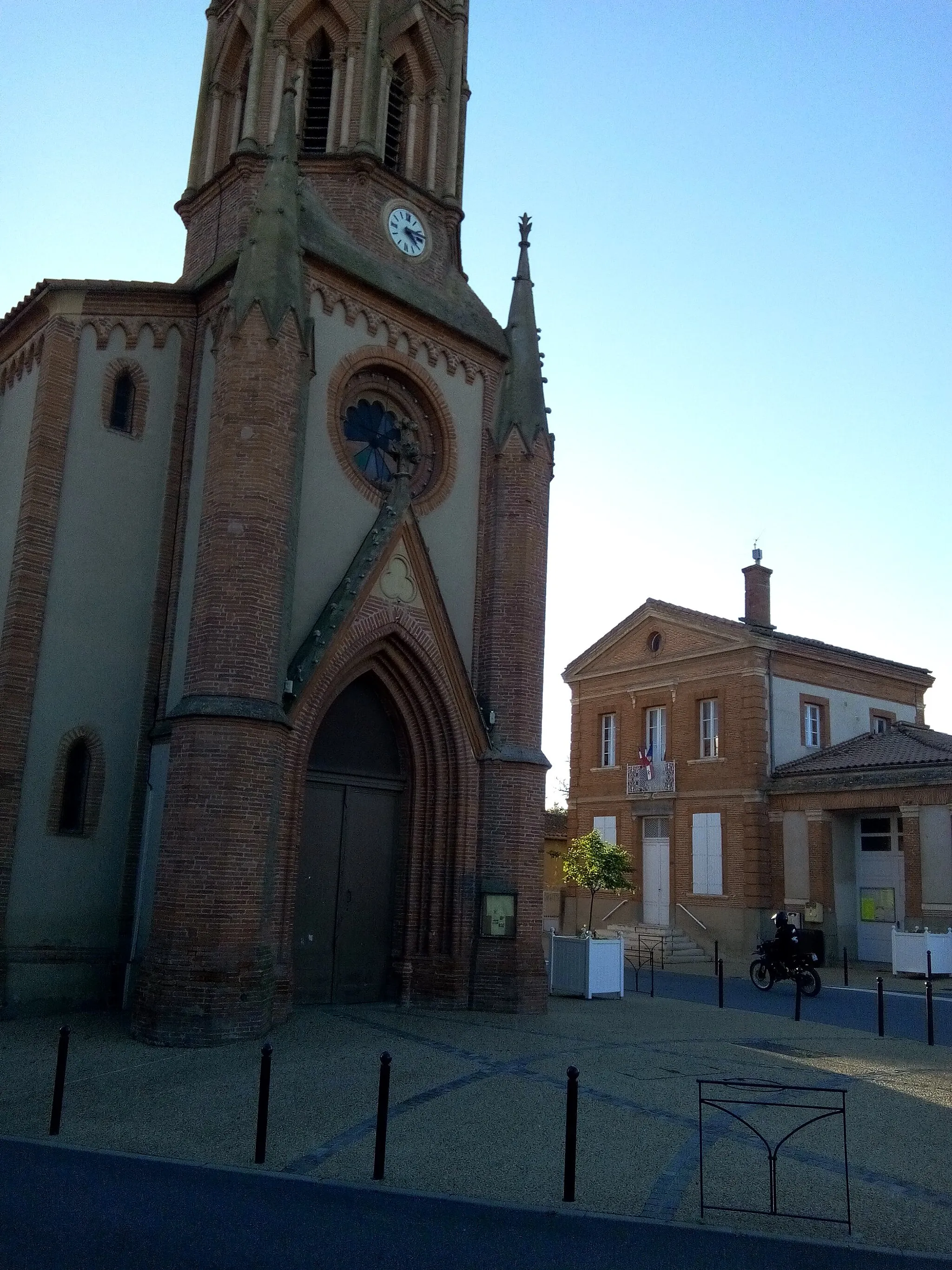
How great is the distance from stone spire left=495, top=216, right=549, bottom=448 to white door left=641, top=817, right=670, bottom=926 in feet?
55.7

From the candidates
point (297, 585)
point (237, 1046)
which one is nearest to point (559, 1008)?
point (237, 1046)

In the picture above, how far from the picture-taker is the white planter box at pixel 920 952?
22.4 metres

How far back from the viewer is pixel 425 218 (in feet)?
59.7

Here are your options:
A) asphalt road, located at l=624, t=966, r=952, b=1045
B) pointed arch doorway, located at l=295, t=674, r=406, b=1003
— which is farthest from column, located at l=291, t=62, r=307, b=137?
asphalt road, located at l=624, t=966, r=952, b=1045

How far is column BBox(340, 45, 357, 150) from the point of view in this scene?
683 inches

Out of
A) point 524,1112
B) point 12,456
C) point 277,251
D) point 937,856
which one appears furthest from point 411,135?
point 937,856

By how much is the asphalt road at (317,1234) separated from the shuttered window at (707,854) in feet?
77.3

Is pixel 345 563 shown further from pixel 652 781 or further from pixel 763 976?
pixel 652 781

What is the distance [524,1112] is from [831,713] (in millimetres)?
24341

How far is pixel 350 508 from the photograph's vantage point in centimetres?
1513

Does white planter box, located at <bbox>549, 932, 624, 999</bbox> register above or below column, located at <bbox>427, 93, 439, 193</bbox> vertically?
below

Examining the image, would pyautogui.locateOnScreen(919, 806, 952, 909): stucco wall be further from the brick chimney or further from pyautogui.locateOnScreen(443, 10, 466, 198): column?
pyautogui.locateOnScreen(443, 10, 466, 198): column

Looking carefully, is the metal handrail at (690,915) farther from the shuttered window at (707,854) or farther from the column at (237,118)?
the column at (237,118)

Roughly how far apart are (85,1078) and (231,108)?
16.1 m
